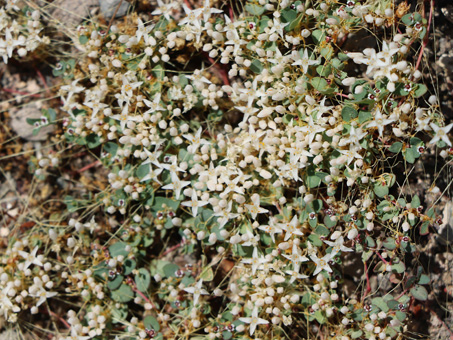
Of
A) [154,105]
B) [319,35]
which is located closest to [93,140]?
[154,105]

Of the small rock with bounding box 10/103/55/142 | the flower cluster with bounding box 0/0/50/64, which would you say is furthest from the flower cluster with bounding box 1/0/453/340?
the small rock with bounding box 10/103/55/142

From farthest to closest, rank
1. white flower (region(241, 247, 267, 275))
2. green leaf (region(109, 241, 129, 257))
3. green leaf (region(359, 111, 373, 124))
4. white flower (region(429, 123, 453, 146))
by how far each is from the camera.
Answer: green leaf (region(109, 241, 129, 257)), white flower (region(241, 247, 267, 275)), green leaf (region(359, 111, 373, 124)), white flower (region(429, 123, 453, 146))

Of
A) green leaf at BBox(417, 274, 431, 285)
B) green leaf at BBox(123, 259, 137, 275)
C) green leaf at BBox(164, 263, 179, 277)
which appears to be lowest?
green leaf at BBox(417, 274, 431, 285)

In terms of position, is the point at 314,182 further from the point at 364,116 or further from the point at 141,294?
the point at 141,294

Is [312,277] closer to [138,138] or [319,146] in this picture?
[319,146]

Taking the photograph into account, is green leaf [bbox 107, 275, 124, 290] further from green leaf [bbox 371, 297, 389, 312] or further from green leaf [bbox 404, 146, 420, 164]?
green leaf [bbox 404, 146, 420, 164]

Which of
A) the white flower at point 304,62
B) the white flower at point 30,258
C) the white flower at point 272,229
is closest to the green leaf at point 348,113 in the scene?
the white flower at point 304,62

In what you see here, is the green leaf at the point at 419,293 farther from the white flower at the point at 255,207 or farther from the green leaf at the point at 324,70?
the green leaf at the point at 324,70
